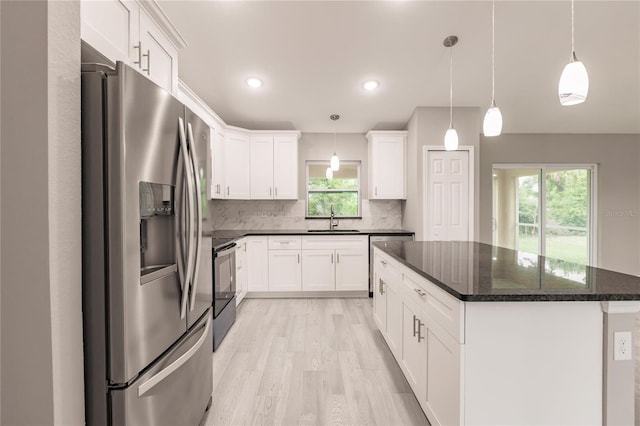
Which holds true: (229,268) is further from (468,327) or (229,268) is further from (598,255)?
(598,255)

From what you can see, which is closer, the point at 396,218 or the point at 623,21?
the point at 623,21

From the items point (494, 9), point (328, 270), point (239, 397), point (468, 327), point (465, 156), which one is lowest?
point (239, 397)

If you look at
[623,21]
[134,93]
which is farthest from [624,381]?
[623,21]

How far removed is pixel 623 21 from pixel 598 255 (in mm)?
3663

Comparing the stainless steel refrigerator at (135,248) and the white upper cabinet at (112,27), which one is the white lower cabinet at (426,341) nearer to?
the stainless steel refrigerator at (135,248)

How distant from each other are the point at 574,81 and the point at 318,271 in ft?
11.5

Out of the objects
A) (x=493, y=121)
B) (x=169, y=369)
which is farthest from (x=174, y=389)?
(x=493, y=121)

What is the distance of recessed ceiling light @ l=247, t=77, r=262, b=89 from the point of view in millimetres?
3640

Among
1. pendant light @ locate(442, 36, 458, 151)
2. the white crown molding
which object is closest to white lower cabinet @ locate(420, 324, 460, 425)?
pendant light @ locate(442, 36, 458, 151)

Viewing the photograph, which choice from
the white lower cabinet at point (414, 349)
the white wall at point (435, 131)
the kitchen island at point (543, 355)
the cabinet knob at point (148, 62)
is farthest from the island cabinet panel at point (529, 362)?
the white wall at point (435, 131)

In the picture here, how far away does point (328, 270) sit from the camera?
4352mm

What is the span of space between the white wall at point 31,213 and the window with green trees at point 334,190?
4.19m

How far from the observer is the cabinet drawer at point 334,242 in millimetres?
4352

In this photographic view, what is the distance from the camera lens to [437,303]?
1.52 meters
